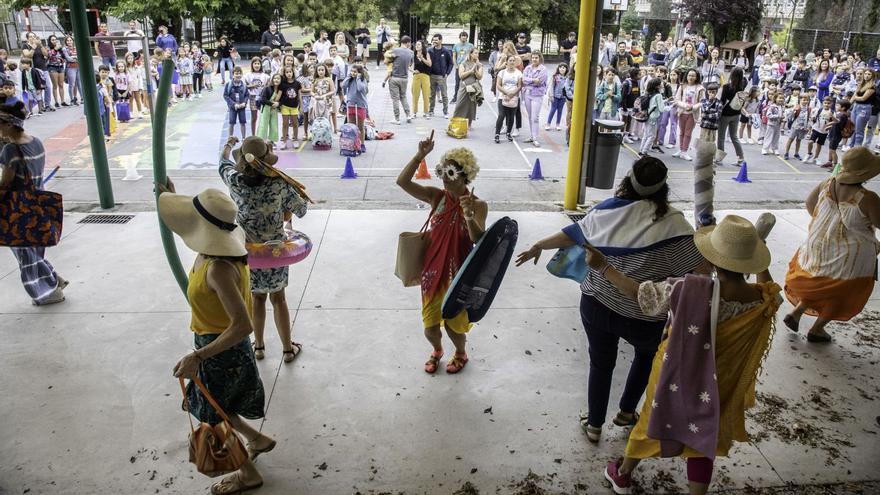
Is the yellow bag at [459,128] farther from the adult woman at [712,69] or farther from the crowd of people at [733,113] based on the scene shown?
the adult woman at [712,69]

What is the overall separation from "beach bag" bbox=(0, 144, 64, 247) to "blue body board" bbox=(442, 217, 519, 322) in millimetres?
3521

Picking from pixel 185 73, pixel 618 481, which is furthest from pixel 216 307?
pixel 185 73

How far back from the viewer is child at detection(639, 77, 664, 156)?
12.2m

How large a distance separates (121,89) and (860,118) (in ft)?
50.7

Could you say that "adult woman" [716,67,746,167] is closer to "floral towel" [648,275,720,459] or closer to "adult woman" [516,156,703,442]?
"adult woman" [516,156,703,442]

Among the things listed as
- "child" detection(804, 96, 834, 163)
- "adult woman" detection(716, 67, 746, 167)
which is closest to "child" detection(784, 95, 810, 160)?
"child" detection(804, 96, 834, 163)

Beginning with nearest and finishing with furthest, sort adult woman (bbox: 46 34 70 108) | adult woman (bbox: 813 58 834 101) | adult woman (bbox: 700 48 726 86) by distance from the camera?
1. adult woman (bbox: 46 34 70 108)
2. adult woman (bbox: 813 58 834 101)
3. adult woman (bbox: 700 48 726 86)

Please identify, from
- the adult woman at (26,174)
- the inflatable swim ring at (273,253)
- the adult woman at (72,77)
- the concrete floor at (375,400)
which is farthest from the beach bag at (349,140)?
the adult woman at (72,77)

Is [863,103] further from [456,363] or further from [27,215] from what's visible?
[27,215]

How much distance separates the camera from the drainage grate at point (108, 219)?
7.77 meters

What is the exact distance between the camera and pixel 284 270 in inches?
180

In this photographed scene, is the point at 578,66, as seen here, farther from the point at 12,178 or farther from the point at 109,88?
the point at 109,88

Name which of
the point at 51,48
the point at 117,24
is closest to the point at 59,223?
the point at 51,48

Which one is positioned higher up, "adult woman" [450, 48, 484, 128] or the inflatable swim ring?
"adult woman" [450, 48, 484, 128]
